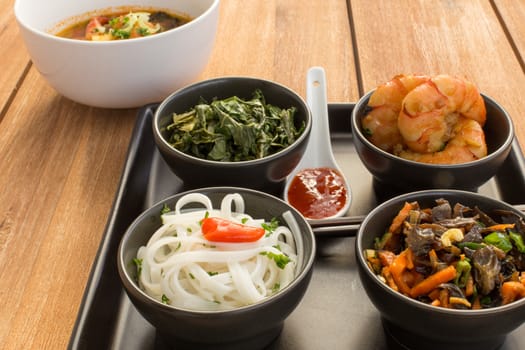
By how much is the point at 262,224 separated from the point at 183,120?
61 cm

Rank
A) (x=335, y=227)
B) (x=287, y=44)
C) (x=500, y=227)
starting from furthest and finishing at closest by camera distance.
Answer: (x=287, y=44) → (x=335, y=227) → (x=500, y=227)

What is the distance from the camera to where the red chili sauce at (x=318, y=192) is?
6.37 feet

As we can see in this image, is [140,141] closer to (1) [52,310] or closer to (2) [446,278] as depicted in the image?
(1) [52,310]

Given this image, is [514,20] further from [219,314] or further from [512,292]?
[219,314]

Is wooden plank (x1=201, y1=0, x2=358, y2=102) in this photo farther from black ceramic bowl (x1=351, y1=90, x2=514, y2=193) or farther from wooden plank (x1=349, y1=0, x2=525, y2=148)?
black ceramic bowl (x1=351, y1=90, x2=514, y2=193)

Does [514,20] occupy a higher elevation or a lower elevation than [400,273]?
lower

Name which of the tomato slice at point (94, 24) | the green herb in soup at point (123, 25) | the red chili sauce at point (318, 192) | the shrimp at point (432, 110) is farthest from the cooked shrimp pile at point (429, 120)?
the tomato slice at point (94, 24)

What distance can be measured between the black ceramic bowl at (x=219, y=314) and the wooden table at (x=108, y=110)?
30 centimetres

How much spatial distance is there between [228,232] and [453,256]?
0.51m

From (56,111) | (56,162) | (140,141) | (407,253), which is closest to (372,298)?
(407,253)

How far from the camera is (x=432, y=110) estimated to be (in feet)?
6.24

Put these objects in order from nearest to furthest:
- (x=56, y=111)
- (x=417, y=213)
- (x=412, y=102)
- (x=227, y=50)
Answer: (x=417, y=213) < (x=412, y=102) < (x=56, y=111) < (x=227, y=50)

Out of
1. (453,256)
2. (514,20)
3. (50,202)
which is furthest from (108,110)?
(514,20)

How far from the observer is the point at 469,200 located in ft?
5.44
